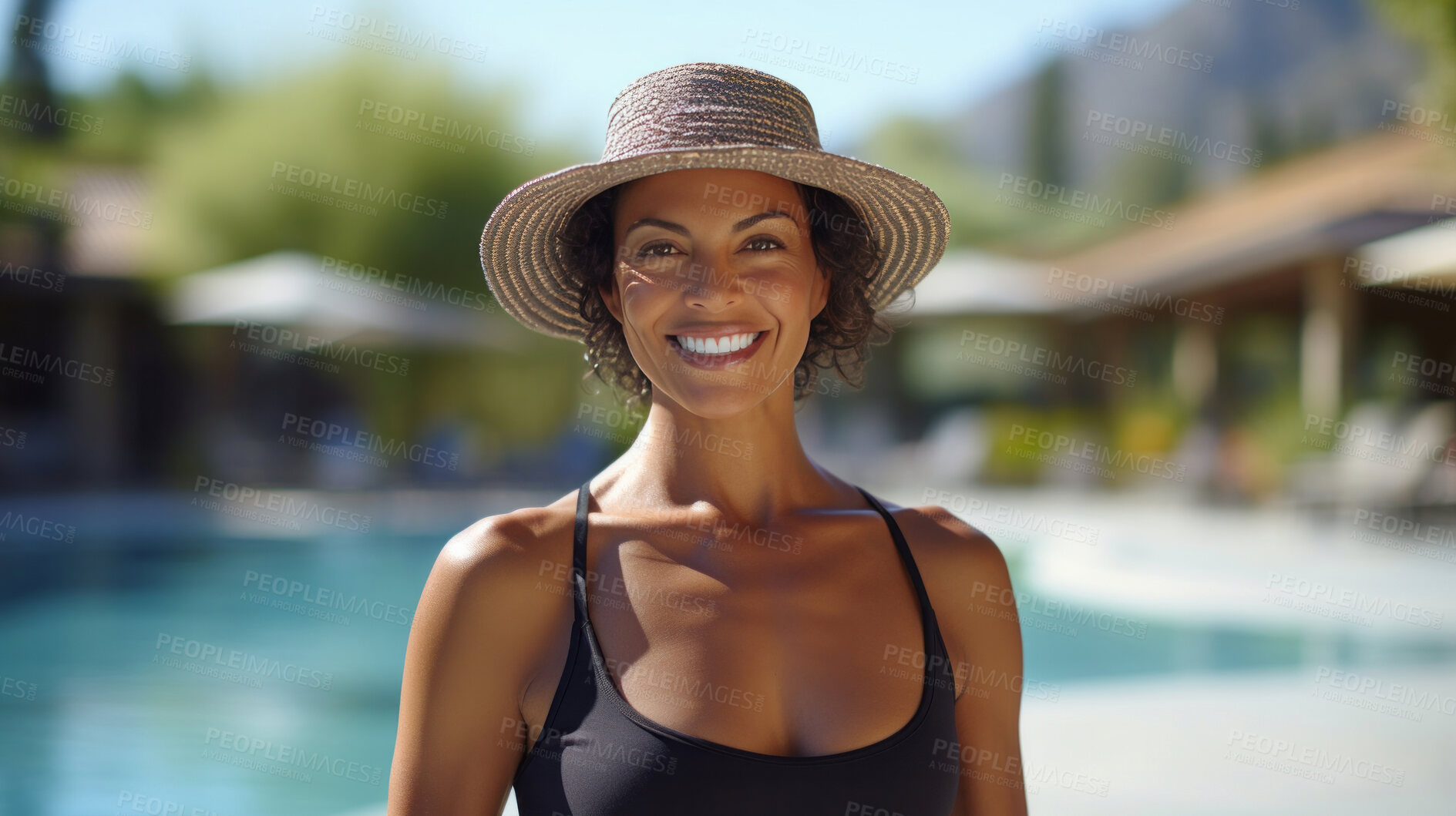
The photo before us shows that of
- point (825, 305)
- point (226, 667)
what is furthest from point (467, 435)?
point (825, 305)

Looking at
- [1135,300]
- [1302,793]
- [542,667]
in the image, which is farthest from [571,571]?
[1135,300]

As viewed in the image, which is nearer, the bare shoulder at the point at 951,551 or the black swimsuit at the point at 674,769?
the black swimsuit at the point at 674,769

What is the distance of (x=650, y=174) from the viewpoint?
1487 mm

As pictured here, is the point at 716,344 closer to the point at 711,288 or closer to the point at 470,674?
the point at 711,288

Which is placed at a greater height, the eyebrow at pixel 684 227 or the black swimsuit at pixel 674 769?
the eyebrow at pixel 684 227

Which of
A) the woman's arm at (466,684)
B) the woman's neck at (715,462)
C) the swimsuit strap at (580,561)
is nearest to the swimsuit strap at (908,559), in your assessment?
the woman's neck at (715,462)

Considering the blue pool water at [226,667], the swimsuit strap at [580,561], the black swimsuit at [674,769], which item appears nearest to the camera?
the black swimsuit at [674,769]

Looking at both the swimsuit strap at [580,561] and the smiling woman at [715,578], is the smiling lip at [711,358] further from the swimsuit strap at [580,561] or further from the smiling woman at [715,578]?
the swimsuit strap at [580,561]

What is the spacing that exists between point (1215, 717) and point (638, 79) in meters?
4.31

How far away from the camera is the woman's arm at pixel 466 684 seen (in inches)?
53.2

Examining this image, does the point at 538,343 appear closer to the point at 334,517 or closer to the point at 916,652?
the point at 334,517

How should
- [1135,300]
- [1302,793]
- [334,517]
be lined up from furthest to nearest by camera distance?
1. [1135,300]
2. [334,517]
3. [1302,793]

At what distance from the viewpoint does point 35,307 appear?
583 inches

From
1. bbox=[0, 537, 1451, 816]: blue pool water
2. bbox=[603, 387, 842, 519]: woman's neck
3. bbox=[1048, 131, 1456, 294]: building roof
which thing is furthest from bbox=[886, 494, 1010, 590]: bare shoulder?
bbox=[1048, 131, 1456, 294]: building roof
